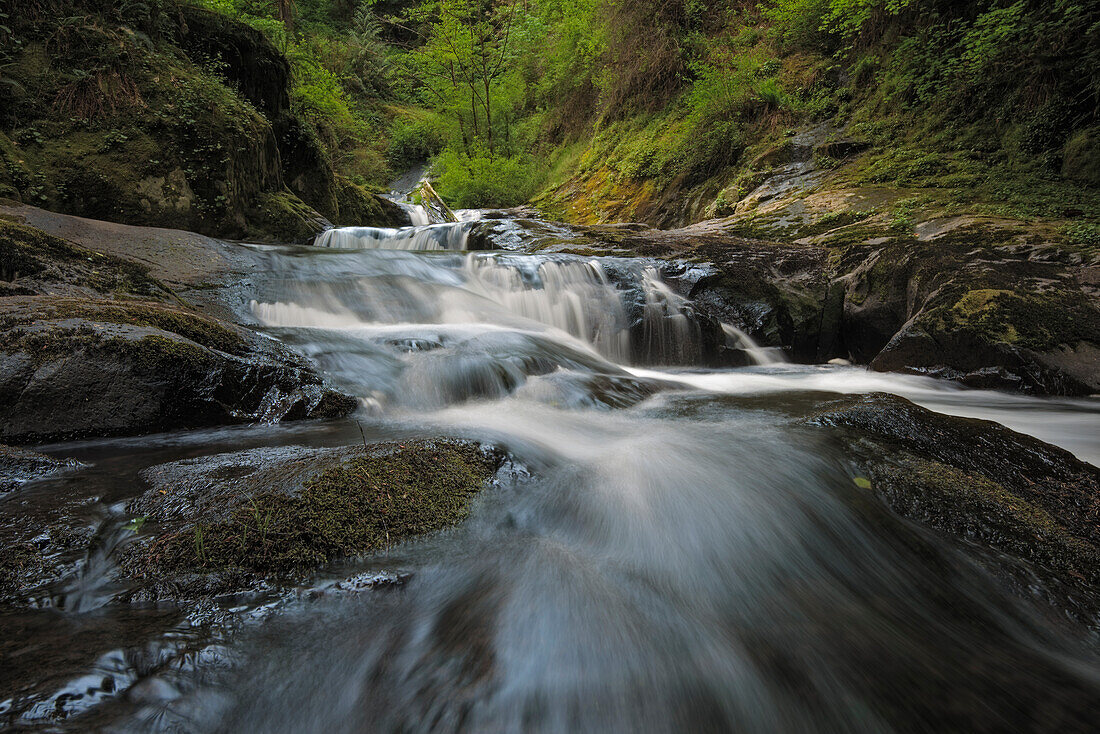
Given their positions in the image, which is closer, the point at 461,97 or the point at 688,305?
the point at 688,305

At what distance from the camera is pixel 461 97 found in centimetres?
1855

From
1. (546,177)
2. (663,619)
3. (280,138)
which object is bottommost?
(663,619)

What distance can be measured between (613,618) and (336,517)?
1.06m

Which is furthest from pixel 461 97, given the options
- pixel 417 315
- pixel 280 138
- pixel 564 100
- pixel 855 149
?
pixel 417 315

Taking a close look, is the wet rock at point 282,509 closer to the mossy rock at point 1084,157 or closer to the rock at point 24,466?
the rock at point 24,466

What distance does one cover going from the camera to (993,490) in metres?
2.13

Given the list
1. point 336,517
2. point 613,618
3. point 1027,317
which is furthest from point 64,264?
point 1027,317

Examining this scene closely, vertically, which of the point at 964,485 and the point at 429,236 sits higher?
the point at 429,236

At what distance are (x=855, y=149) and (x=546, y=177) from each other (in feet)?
39.4

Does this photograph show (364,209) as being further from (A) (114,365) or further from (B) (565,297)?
(A) (114,365)

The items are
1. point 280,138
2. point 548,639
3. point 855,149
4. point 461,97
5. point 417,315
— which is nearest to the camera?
point 548,639

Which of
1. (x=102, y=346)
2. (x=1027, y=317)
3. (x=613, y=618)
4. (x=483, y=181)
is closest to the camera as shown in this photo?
(x=613, y=618)

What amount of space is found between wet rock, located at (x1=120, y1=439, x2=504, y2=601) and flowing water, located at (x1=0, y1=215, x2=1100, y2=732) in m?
0.09

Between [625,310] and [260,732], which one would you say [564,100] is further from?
[260,732]
